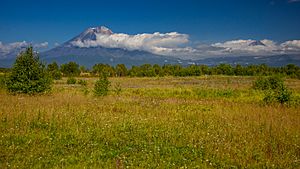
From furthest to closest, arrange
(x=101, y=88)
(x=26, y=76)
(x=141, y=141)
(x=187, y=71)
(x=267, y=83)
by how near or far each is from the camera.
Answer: (x=187, y=71) < (x=267, y=83) < (x=101, y=88) < (x=26, y=76) < (x=141, y=141)

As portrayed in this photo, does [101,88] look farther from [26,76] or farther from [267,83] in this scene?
[267,83]

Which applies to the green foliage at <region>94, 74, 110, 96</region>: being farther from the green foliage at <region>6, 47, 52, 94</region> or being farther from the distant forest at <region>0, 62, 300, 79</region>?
the distant forest at <region>0, 62, 300, 79</region>

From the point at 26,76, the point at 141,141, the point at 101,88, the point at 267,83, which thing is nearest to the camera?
the point at 141,141

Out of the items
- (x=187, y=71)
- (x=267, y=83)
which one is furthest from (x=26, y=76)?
(x=187, y=71)

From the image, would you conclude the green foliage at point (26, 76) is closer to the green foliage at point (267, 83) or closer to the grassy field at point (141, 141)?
the grassy field at point (141, 141)

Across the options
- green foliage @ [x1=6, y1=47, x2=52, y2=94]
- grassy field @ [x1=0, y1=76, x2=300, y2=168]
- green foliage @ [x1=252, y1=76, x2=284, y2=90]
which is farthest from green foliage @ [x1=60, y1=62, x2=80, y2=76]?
grassy field @ [x1=0, y1=76, x2=300, y2=168]

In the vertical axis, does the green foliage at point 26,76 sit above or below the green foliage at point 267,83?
above

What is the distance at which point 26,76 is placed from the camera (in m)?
19.5

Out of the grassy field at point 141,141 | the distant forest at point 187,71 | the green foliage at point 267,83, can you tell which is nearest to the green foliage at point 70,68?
the distant forest at point 187,71

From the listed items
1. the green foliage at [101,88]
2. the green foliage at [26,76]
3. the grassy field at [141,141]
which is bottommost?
the grassy field at [141,141]

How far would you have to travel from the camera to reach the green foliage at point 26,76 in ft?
63.7

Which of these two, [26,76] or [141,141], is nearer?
[141,141]

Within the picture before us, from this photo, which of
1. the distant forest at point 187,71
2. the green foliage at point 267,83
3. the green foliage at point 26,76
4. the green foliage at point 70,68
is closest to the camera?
the green foliage at point 26,76

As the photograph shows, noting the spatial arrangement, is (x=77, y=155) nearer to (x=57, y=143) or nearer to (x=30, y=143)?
(x=57, y=143)
